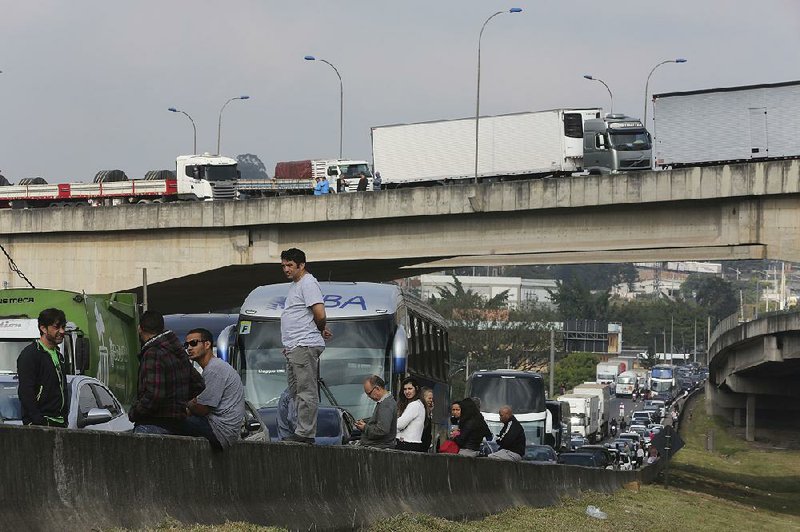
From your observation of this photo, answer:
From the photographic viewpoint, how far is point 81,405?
14.2 metres

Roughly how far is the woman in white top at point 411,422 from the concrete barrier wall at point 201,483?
3.95ft

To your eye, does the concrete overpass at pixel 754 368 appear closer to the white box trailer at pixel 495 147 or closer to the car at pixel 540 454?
the white box trailer at pixel 495 147

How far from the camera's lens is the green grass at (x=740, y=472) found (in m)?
41.8

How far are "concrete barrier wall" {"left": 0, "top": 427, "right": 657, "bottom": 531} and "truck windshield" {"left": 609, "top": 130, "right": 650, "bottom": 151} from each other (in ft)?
133

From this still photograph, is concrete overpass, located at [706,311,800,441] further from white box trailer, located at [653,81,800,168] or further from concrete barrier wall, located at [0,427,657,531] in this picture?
concrete barrier wall, located at [0,427,657,531]

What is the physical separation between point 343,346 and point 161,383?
12411 mm

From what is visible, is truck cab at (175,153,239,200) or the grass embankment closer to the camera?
the grass embankment

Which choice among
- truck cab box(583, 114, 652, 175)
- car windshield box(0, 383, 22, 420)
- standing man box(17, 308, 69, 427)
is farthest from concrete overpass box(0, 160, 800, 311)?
standing man box(17, 308, 69, 427)

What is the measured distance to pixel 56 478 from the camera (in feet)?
26.0

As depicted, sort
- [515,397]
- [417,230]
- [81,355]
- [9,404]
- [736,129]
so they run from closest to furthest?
[9,404] < [81,355] < [736,129] < [417,230] < [515,397]

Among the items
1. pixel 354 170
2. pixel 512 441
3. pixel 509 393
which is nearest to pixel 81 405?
pixel 512 441

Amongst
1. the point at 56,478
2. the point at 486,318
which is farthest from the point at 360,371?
the point at 486,318

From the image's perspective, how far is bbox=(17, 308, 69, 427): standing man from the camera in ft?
39.4

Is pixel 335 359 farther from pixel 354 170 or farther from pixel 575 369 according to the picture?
pixel 575 369
